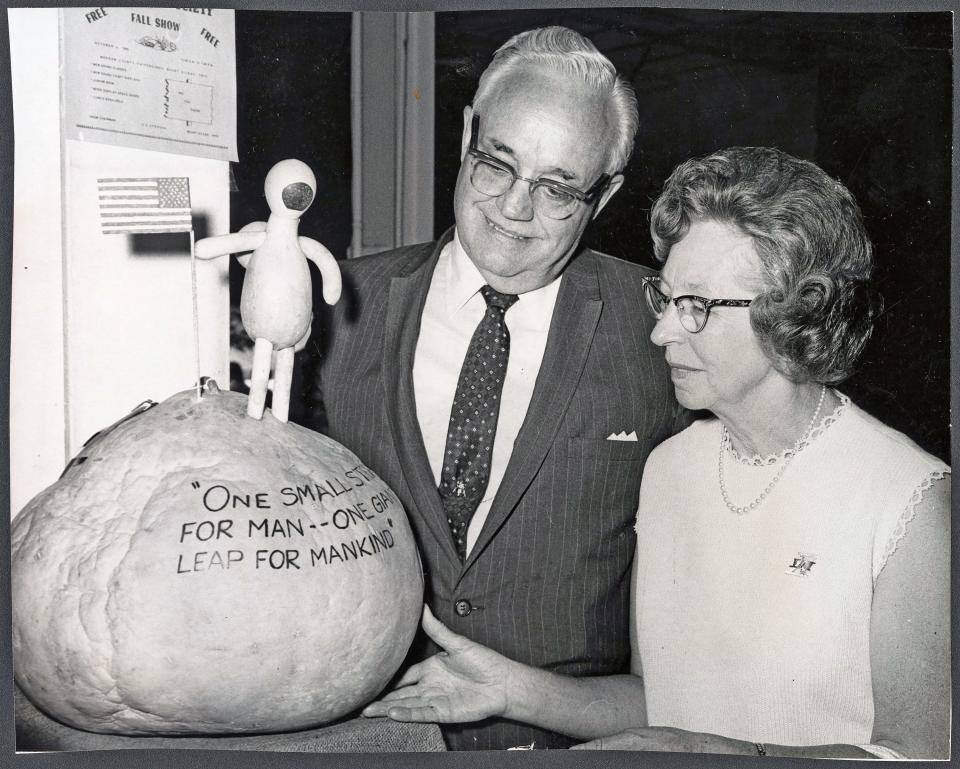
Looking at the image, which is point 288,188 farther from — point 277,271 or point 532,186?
point 532,186

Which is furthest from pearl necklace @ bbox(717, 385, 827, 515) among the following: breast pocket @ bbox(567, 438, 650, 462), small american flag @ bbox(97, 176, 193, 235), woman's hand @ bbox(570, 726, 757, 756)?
small american flag @ bbox(97, 176, 193, 235)

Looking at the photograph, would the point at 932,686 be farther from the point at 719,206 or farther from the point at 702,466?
the point at 719,206

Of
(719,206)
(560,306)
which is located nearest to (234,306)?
(560,306)

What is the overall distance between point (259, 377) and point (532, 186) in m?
0.55

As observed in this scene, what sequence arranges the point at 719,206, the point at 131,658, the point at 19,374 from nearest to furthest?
the point at 131,658, the point at 719,206, the point at 19,374

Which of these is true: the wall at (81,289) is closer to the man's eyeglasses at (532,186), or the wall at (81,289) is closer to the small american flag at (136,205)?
the small american flag at (136,205)

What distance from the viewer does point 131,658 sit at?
3.94 ft

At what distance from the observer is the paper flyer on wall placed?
1591 millimetres

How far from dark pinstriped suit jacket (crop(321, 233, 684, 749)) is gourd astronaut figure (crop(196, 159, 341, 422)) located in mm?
254

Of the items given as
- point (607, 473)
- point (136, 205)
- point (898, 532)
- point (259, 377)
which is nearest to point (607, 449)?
point (607, 473)

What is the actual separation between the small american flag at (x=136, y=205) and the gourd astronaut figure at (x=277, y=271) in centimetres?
25

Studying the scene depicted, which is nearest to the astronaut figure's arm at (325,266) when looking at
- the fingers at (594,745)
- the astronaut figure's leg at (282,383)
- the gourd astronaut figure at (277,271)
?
the gourd astronaut figure at (277,271)

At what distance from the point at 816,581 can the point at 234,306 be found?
1.11 m

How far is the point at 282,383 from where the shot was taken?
54.5 inches
